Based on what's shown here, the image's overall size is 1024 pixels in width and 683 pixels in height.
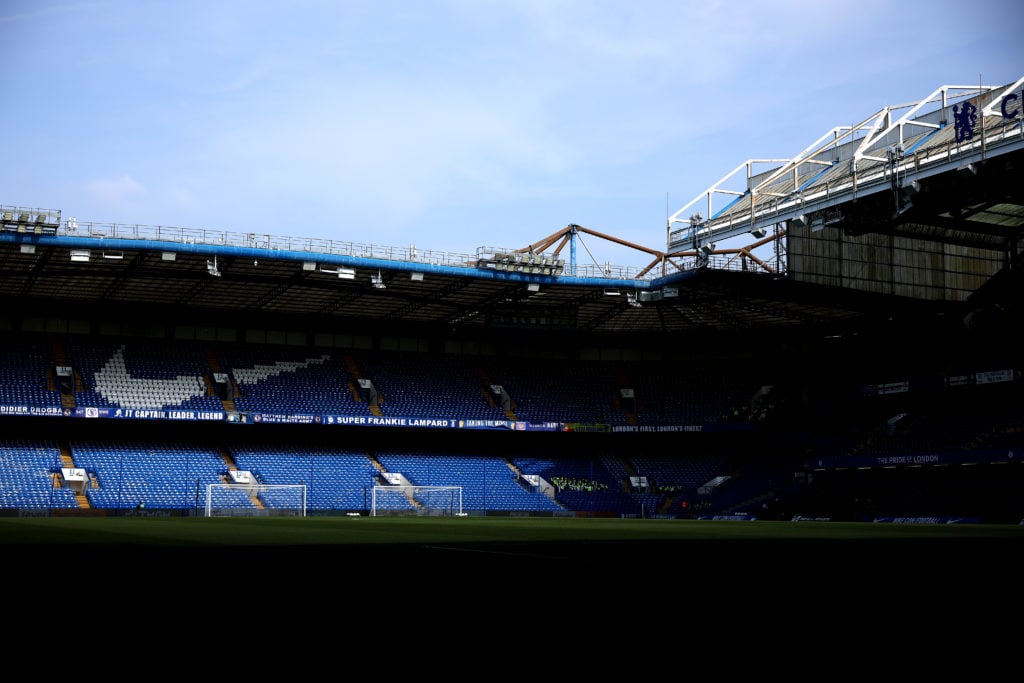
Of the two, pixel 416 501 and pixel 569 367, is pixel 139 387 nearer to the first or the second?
pixel 416 501

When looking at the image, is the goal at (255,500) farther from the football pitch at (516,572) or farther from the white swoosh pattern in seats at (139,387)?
the football pitch at (516,572)

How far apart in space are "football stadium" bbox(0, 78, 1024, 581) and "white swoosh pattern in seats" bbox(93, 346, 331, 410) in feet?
0.62

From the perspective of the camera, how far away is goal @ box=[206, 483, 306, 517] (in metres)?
53.7

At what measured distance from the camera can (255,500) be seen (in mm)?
55312

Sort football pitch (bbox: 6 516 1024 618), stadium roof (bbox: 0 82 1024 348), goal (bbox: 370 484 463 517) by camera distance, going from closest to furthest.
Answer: football pitch (bbox: 6 516 1024 618) → stadium roof (bbox: 0 82 1024 348) → goal (bbox: 370 484 463 517)

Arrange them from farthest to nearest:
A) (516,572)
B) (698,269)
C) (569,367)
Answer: (569,367), (698,269), (516,572)

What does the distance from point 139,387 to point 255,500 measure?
10.5 meters

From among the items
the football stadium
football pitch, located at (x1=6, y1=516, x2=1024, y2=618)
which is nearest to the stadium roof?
the football stadium

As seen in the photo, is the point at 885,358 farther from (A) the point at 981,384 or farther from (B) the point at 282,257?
(B) the point at 282,257

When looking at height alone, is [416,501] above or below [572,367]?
below

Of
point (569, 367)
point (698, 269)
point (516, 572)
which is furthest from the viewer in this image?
point (569, 367)

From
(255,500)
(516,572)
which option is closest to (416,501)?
(255,500)

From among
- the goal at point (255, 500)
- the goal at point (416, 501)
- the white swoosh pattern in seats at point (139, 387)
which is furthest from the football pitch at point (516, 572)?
the white swoosh pattern in seats at point (139, 387)

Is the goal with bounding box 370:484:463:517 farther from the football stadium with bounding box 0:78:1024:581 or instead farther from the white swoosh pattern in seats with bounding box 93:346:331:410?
the white swoosh pattern in seats with bounding box 93:346:331:410
